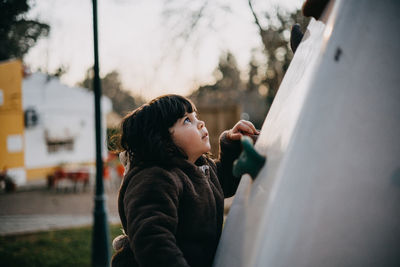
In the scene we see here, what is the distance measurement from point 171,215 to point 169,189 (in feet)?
0.32

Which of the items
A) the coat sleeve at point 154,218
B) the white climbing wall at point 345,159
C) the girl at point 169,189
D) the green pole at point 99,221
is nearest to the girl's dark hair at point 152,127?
the girl at point 169,189

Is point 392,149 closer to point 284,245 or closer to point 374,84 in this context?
point 374,84

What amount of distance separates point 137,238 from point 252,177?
41cm

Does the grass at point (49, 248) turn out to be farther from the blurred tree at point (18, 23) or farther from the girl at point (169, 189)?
the girl at point (169, 189)

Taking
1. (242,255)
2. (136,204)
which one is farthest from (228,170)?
(242,255)

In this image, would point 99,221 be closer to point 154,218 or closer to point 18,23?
point 18,23

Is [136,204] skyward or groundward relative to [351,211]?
groundward

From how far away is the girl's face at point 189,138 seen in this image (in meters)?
1.43

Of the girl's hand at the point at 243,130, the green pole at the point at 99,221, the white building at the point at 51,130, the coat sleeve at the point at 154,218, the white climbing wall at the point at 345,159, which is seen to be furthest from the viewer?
the white building at the point at 51,130

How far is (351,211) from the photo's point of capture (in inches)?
31.7

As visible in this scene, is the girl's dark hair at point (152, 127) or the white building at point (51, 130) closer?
the girl's dark hair at point (152, 127)

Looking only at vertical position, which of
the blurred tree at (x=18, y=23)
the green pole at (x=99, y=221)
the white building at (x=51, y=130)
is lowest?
the white building at (x=51, y=130)

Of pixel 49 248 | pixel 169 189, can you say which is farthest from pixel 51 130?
pixel 169 189

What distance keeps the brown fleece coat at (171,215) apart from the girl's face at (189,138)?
0.08m
